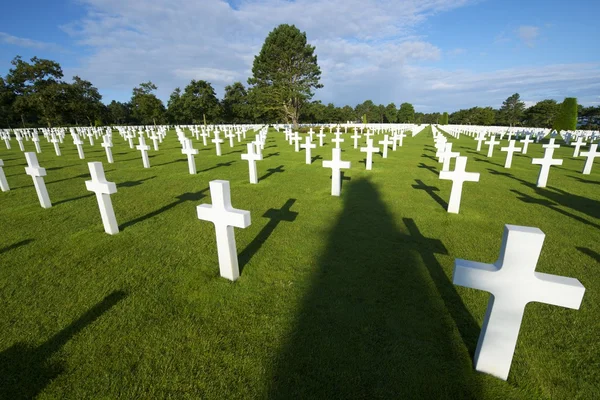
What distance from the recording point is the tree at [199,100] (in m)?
53.1

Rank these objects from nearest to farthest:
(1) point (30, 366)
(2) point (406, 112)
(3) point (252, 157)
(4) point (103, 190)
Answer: (1) point (30, 366) → (4) point (103, 190) → (3) point (252, 157) → (2) point (406, 112)

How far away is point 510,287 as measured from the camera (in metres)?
1.76

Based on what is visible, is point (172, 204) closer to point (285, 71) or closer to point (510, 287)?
point (510, 287)

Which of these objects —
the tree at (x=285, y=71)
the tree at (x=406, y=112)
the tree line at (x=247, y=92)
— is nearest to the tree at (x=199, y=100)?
the tree line at (x=247, y=92)

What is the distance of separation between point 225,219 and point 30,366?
1920 mm

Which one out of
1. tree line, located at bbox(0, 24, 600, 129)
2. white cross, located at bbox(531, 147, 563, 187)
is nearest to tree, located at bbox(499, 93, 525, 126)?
tree line, located at bbox(0, 24, 600, 129)

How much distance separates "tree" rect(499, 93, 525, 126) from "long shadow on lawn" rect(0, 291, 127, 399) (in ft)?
337

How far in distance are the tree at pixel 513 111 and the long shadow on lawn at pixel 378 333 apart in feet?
328

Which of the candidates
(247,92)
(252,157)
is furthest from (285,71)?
(252,157)

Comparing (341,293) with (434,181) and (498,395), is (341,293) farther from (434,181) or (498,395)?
(434,181)

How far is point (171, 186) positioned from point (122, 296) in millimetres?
5497

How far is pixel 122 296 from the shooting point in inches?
115

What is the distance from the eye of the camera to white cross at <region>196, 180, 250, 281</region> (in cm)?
289

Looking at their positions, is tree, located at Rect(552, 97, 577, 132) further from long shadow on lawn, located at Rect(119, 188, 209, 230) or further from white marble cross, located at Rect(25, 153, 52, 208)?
white marble cross, located at Rect(25, 153, 52, 208)
